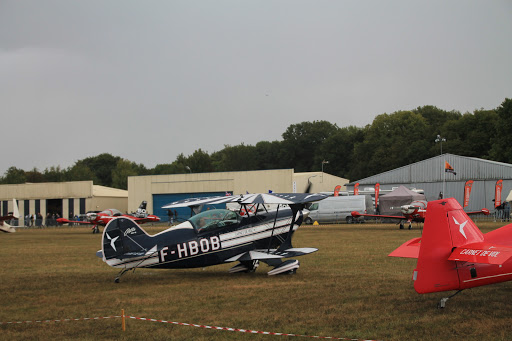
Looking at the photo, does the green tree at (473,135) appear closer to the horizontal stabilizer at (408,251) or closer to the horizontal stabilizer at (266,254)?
the horizontal stabilizer at (266,254)

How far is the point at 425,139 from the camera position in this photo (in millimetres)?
76312

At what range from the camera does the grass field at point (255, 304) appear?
21.9 feet

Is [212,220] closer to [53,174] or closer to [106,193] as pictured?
[106,193]

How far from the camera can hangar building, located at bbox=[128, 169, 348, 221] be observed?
54.3 meters

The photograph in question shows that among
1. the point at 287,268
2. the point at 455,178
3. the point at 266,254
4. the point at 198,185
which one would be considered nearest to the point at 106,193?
the point at 198,185

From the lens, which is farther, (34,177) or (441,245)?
(34,177)

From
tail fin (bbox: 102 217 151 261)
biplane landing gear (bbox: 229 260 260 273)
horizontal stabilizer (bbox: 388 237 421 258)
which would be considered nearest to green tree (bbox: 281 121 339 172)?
biplane landing gear (bbox: 229 260 260 273)

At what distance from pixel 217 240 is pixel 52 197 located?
56056 mm

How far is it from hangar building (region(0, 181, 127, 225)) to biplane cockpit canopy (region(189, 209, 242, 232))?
52882mm

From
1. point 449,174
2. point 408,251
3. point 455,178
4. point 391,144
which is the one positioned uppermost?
point 391,144

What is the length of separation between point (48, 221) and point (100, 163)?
211 ft

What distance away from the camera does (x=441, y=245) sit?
6.99 m

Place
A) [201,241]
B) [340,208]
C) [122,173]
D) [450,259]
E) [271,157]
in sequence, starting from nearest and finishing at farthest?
1. [450,259]
2. [201,241]
3. [340,208]
4. [271,157]
5. [122,173]

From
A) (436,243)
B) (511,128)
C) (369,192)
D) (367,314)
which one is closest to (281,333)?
(367,314)
